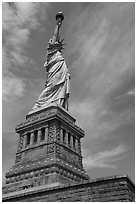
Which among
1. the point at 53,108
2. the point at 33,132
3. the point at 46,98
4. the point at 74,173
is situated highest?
the point at 46,98

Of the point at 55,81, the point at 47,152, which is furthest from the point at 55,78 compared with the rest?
the point at 47,152

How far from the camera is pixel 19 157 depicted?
24.8 m

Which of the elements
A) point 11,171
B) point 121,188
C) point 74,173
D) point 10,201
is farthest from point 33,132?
point 121,188

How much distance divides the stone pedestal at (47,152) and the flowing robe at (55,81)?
91.9 inches

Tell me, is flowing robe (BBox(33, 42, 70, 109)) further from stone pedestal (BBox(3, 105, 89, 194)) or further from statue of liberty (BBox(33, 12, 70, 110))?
stone pedestal (BBox(3, 105, 89, 194))

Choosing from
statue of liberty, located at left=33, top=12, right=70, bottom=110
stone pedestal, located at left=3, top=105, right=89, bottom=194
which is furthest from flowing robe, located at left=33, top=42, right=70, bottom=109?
stone pedestal, located at left=3, top=105, right=89, bottom=194

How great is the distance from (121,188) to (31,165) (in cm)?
1142

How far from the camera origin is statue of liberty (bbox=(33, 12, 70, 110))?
29078 millimetres

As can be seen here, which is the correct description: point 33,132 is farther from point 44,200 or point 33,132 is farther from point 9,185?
point 44,200

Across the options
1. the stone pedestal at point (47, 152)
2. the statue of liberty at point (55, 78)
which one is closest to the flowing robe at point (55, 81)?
the statue of liberty at point (55, 78)

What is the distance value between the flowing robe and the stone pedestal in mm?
2334

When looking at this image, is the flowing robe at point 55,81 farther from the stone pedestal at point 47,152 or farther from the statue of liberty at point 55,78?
the stone pedestal at point 47,152

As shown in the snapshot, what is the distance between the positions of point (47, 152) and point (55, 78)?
1127 centimetres

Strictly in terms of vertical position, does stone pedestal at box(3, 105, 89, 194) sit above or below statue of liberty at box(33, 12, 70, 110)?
below
